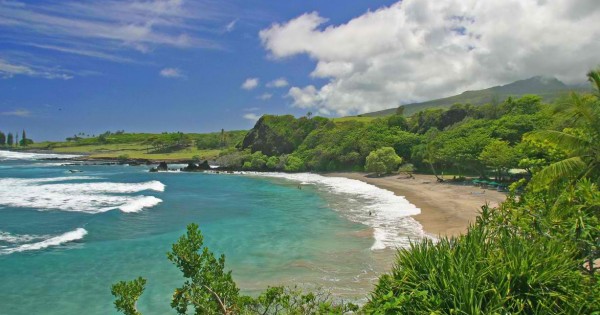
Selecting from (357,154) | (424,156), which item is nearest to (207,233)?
(424,156)

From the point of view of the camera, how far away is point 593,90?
1602 cm

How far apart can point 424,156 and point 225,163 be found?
57551 millimetres

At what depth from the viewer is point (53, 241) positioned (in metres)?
27.2

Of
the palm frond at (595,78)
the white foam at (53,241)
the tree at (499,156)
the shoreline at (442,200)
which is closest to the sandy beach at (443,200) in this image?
the shoreline at (442,200)

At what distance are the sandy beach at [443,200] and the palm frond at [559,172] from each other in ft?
23.7

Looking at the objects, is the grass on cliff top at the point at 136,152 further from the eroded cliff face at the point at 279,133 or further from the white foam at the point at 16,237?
the white foam at the point at 16,237

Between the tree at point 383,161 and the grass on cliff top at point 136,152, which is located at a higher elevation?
the grass on cliff top at point 136,152

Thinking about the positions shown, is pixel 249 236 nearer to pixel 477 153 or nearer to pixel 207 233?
pixel 207 233

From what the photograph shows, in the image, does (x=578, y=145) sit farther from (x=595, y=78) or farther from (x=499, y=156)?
(x=499, y=156)

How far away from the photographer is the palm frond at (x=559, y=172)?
14.3 m

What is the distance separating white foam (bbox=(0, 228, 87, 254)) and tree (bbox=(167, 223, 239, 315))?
21.8 metres

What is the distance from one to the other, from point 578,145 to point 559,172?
1998mm

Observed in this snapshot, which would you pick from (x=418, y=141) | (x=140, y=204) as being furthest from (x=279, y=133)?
(x=140, y=204)

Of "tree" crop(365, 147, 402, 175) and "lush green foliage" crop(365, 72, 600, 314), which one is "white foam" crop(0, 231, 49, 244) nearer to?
"lush green foliage" crop(365, 72, 600, 314)
